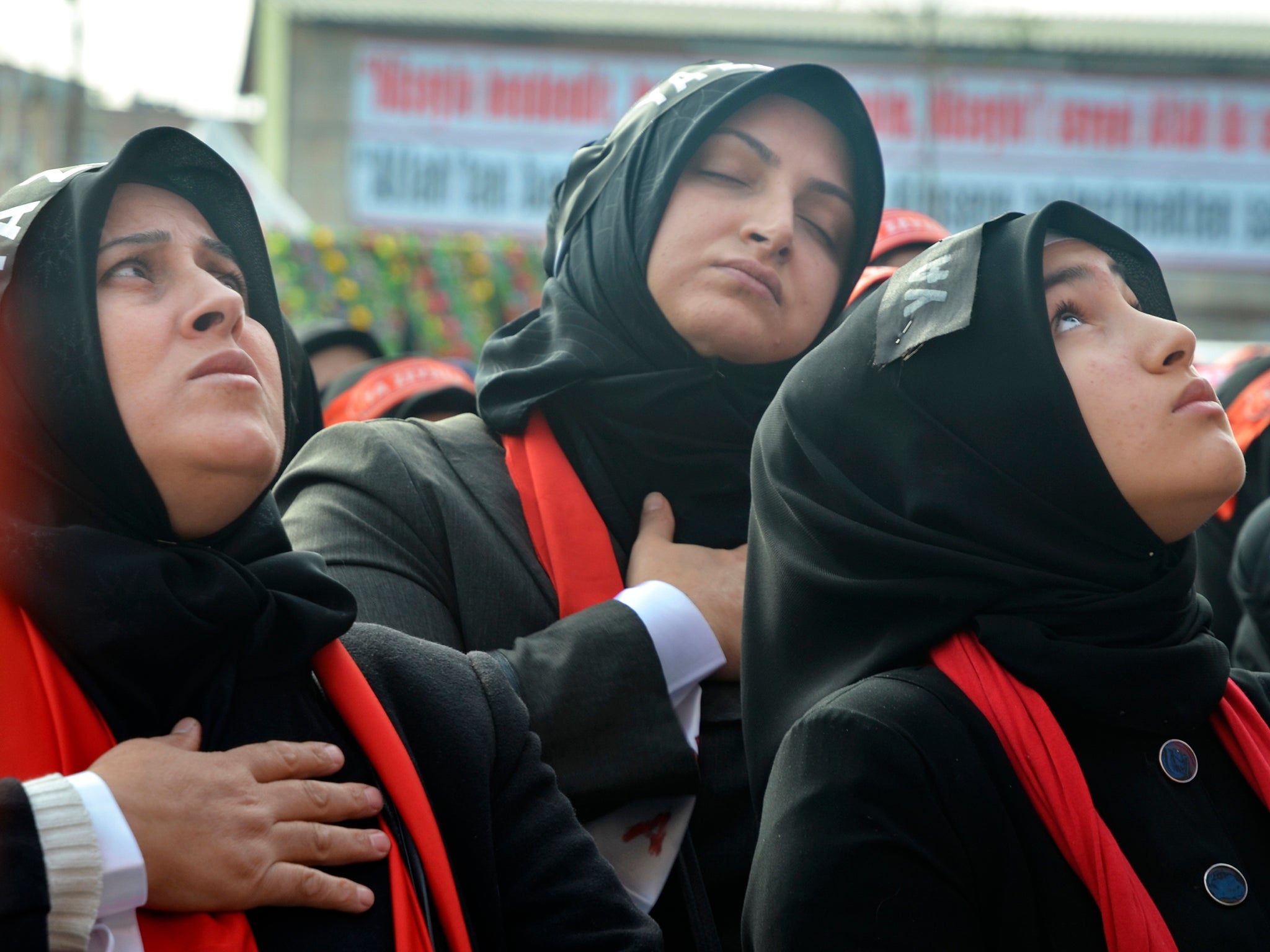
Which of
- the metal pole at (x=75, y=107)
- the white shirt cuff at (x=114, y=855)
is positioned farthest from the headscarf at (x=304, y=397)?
the metal pole at (x=75, y=107)

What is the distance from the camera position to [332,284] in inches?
313

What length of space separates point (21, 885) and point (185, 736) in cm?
24

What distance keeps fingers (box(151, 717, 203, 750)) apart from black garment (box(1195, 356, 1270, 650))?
8.69ft

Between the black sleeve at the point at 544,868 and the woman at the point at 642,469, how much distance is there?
24 centimetres

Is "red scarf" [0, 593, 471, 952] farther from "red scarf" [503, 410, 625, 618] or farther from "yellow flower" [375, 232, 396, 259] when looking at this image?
"yellow flower" [375, 232, 396, 259]

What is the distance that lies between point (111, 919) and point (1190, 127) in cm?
1614

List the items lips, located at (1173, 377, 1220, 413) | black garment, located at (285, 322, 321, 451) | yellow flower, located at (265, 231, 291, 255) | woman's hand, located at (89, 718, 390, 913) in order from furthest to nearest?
yellow flower, located at (265, 231, 291, 255) < black garment, located at (285, 322, 321, 451) < lips, located at (1173, 377, 1220, 413) < woman's hand, located at (89, 718, 390, 913)

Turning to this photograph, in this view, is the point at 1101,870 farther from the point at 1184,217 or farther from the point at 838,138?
the point at 1184,217

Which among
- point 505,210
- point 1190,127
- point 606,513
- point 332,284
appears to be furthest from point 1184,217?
point 606,513

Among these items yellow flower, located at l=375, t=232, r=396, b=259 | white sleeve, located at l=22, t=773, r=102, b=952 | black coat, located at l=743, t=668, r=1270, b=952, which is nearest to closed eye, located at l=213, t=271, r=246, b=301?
white sleeve, located at l=22, t=773, r=102, b=952

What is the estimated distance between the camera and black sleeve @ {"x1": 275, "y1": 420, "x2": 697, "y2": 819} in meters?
2.02

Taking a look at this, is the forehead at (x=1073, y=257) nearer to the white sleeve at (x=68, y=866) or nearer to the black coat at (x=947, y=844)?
the black coat at (x=947, y=844)

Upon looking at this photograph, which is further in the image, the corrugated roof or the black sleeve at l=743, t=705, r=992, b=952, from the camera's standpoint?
the corrugated roof

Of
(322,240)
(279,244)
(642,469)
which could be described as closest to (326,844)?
(642,469)
